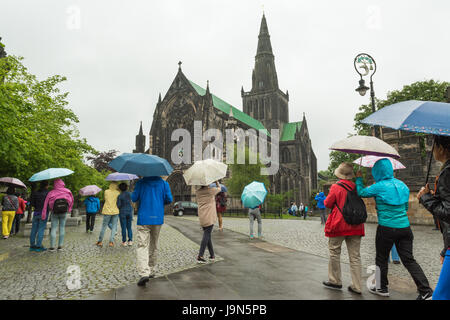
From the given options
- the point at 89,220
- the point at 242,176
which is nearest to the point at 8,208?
the point at 89,220

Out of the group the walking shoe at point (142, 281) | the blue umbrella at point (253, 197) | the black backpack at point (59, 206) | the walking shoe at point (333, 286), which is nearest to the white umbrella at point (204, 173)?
the walking shoe at point (142, 281)

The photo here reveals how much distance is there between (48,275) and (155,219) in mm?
2336

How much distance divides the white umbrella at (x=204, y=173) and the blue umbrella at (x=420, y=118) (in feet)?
11.3

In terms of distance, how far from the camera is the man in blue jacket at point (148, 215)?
15.5 feet

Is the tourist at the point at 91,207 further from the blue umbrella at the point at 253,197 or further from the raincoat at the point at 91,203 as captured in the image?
the blue umbrella at the point at 253,197

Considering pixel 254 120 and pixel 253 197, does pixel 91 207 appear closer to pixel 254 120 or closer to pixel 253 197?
pixel 253 197

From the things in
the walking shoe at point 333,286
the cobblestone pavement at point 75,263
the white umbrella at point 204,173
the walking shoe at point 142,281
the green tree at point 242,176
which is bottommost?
the cobblestone pavement at point 75,263

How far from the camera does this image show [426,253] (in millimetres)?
7762

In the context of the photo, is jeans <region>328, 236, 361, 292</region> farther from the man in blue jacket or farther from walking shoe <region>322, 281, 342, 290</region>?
the man in blue jacket

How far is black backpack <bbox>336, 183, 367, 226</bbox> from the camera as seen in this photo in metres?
4.20

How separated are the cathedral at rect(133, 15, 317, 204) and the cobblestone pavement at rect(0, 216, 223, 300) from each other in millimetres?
33105

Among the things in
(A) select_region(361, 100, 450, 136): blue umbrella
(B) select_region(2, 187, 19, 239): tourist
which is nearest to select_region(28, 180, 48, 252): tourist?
(B) select_region(2, 187, 19, 239): tourist

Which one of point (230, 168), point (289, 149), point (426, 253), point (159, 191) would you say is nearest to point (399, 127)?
point (159, 191)
